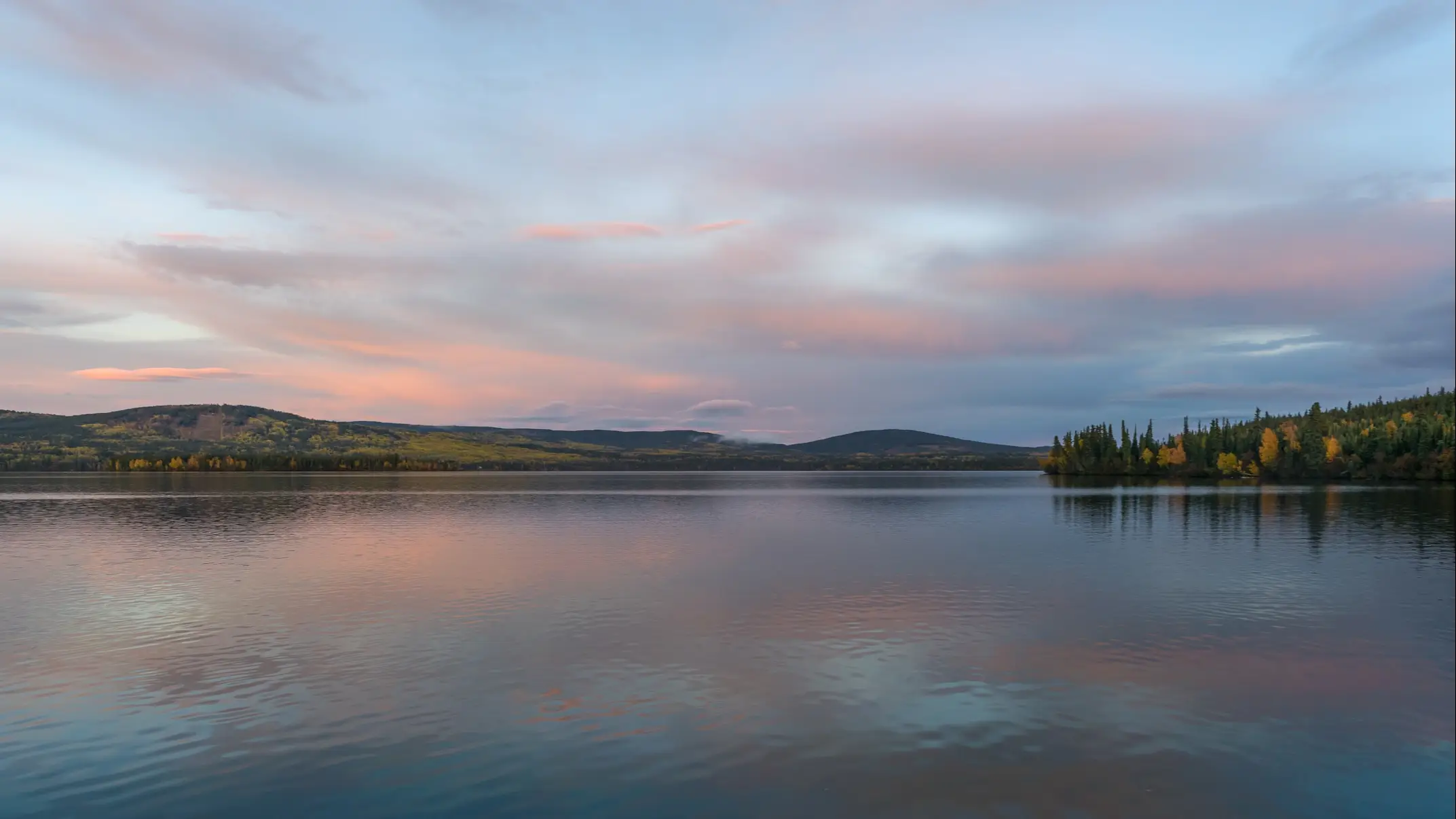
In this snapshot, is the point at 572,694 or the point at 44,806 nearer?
the point at 44,806

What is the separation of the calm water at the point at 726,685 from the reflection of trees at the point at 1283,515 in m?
19.3

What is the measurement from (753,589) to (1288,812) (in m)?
37.2

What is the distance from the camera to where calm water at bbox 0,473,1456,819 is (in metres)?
22.1

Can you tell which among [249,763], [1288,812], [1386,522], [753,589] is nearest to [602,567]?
[753,589]

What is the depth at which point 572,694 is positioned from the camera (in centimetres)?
3073

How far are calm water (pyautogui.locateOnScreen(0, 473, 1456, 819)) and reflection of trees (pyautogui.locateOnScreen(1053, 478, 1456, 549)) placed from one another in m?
19.3

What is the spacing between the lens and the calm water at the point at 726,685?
2209 centimetres

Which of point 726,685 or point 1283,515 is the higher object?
point 1283,515

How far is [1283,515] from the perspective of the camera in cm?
11950

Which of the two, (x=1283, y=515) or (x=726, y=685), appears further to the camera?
(x=1283, y=515)

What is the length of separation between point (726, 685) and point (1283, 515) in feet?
391

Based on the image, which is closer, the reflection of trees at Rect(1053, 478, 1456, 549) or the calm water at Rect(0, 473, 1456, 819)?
the calm water at Rect(0, 473, 1456, 819)

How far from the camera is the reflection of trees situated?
92.0 m

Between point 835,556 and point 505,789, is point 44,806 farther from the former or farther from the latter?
Result: point 835,556
